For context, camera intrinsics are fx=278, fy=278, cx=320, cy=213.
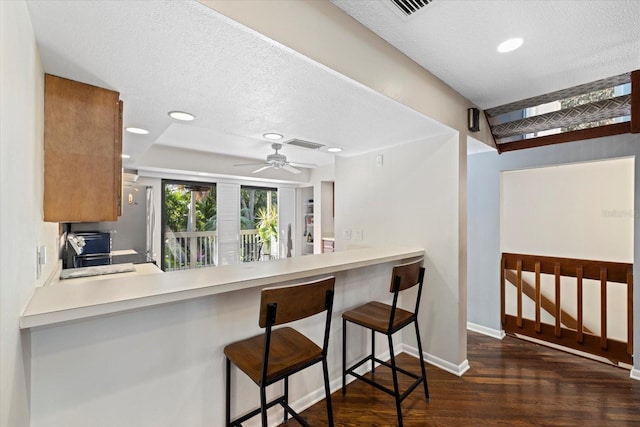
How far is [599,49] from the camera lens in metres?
1.83

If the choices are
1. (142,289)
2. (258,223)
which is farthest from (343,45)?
(258,223)

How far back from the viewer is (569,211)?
3422mm

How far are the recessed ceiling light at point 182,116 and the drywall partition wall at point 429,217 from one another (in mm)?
1921

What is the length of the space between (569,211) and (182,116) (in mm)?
4370

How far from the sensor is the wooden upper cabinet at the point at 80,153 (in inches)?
52.9

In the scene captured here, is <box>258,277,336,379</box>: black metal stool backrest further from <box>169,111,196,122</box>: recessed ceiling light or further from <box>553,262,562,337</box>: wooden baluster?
<box>553,262,562,337</box>: wooden baluster

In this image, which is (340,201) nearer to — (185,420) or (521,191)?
(521,191)

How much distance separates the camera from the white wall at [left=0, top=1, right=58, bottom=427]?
75 centimetres

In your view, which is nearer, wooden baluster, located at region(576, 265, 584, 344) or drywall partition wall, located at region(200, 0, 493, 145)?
drywall partition wall, located at region(200, 0, 493, 145)

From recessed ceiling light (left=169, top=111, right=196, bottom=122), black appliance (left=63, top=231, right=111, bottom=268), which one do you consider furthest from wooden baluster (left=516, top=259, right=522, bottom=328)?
black appliance (left=63, top=231, right=111, bottom=268)

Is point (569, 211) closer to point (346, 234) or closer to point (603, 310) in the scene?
→ point (603, 310)

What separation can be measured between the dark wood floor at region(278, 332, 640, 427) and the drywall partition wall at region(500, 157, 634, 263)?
1264 mm

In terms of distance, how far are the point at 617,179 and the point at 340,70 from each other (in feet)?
12.5

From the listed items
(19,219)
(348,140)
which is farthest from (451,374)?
(19,219)
